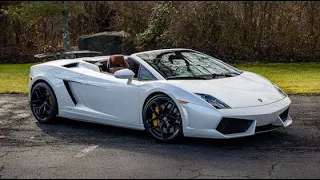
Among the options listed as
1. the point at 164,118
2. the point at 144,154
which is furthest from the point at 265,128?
the point at 144,154

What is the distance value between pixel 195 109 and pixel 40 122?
301cm

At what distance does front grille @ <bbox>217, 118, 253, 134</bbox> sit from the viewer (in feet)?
20.6

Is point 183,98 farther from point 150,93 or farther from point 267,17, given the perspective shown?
point 267,17

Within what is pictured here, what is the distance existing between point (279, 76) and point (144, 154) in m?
8.58

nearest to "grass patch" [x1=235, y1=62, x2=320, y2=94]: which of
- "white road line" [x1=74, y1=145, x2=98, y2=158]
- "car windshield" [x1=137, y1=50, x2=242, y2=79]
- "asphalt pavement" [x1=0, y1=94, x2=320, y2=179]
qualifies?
"asphalt pavement" [x1=0, y1=94, x2=320, y2=179]

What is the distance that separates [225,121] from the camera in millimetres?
6258

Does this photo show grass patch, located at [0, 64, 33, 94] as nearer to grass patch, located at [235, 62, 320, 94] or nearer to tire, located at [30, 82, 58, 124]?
tire, located at [30, 82, 58, 124]

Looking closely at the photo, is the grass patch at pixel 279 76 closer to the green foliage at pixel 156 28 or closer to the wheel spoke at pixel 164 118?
the green foliage at pixel 156 28

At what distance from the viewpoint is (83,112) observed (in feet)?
25.2

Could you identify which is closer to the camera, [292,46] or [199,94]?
[199,94]

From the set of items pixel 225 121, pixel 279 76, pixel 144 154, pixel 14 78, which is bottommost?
pixel 14 78

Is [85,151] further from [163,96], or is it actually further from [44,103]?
[44,103]

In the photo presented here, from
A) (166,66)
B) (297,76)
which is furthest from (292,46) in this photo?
(166,66)

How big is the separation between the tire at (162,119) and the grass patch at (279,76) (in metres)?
5.06
